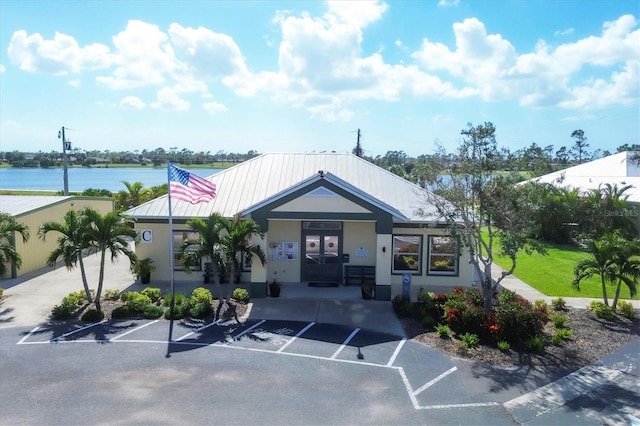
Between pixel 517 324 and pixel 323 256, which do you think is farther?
pixel 323 256

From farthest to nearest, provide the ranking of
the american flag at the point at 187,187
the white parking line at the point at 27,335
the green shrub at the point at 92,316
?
the american flag at the point at 187,187, the green shrub at the point at 92,316, the white parking line at the point at 27,335

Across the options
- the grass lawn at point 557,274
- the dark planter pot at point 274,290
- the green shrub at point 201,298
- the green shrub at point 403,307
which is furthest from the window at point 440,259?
the green shrub at point 201,298

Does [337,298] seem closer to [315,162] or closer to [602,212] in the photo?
[315,162]

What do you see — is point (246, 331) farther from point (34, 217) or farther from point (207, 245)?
point (34, 217)

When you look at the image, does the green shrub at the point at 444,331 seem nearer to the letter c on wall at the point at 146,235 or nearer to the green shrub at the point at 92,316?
the green shrub at the point at 92,316

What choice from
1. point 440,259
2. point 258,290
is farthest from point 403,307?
point 258,290

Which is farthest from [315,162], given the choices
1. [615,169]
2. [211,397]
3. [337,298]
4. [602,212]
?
[615,169]
